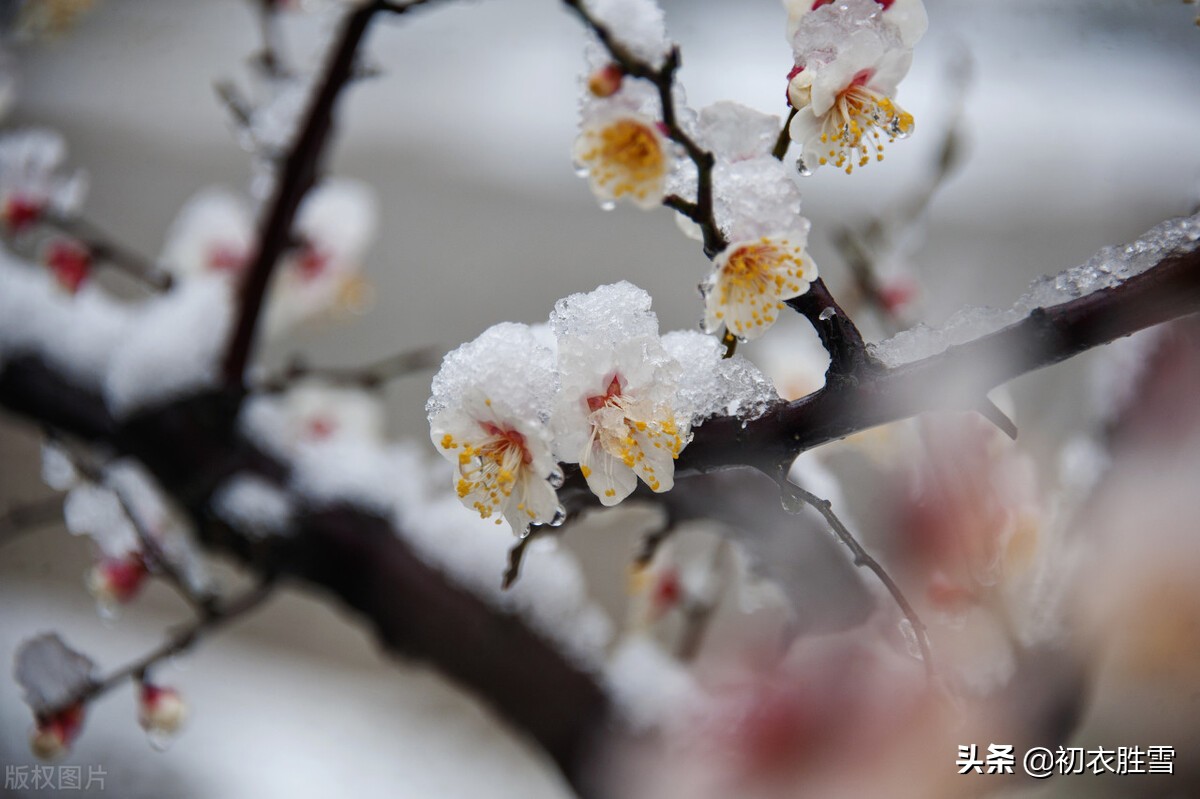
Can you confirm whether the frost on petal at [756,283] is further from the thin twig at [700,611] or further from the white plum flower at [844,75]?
the thin twig at [700,611]

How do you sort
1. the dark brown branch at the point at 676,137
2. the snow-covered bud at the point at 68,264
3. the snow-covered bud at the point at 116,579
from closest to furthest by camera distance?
1. the dark brown branch at the point at 676,137
2. the snow-covered bud at the point at 116,579
3. the snow-covered bud at the point at 68,264

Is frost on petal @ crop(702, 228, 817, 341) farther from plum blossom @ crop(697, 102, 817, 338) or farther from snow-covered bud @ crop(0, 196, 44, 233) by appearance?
snow-covered bud @ crop(0, 196, 44, 233)

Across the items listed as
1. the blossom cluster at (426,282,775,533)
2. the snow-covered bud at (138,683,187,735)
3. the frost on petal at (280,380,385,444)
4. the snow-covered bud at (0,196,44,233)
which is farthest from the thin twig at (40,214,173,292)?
the blossom cluster at (426,282,775,533)

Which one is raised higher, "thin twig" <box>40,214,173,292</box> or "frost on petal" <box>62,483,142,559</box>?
"thin twig" <box>40,214,173,292</box>

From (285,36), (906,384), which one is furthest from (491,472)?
(285,36)

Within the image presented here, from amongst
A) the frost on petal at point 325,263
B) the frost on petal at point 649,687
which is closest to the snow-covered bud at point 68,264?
the frost on petal at point 325,263
